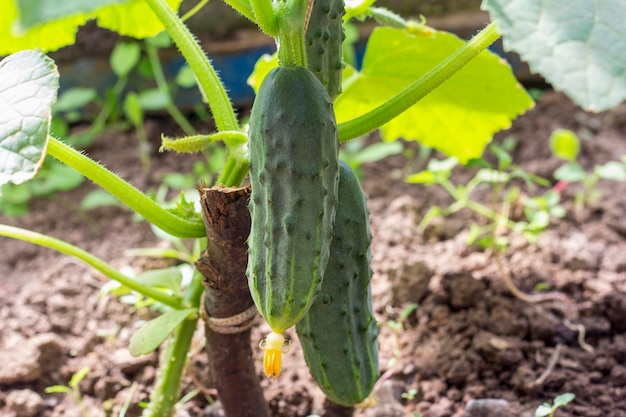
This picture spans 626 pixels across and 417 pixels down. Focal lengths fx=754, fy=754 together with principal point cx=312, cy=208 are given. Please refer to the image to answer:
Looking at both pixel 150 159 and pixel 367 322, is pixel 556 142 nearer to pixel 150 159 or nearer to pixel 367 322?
pixel 367 322

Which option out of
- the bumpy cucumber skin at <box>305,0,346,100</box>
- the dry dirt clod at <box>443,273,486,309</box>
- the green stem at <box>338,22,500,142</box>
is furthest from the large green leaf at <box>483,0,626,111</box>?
the dry dirt clod at <box>443,273,486,309</box>

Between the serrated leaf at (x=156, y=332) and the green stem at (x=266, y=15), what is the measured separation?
536 millimetres

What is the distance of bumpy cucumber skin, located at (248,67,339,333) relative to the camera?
1.07 meters

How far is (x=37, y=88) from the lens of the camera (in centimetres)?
110

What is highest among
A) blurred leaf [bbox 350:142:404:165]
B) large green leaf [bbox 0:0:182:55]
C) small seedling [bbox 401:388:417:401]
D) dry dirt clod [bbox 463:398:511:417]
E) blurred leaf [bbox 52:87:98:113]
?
blurred leaf [bbox 52:87:98:113]

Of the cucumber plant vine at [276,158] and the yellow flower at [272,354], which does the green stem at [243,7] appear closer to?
the cucumber plant vine at [276,158]

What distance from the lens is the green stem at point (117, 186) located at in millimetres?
1222

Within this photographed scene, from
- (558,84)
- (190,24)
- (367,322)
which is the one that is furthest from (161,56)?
(558,84)

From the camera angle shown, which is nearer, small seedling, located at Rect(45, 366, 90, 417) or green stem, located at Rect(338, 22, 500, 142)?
green stem, located at Rect(338, 22, 500, 142)

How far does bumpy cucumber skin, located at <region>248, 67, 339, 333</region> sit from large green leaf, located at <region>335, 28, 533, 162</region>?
67cm

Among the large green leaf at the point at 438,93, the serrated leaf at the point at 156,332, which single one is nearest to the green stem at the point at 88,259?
the serrated leaf at the point at 156,332

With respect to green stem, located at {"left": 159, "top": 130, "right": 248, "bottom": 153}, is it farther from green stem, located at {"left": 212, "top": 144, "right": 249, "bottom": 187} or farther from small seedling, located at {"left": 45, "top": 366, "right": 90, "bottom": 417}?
small seedling, located at {"left": 45, "top": 366, "right": 90, "bottom": 417}

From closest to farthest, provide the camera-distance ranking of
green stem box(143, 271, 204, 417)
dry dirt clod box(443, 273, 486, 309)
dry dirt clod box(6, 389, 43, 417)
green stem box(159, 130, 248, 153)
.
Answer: green stem box(159, 130, 248, 153) → green stem box(143, 271, 204, 417) → dry dirt clod box(6, 389, 43, 417) → dry dirt clod box(443, 273, 486, 309)

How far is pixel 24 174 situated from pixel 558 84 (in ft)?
2.29
